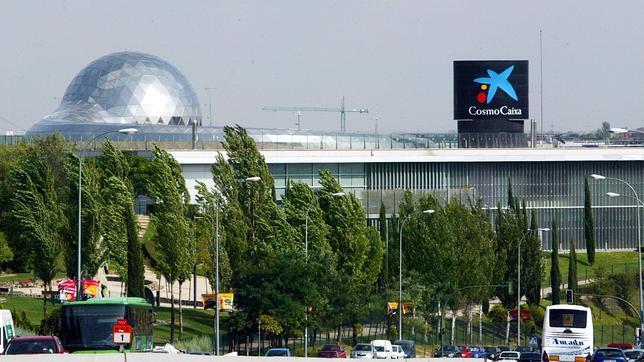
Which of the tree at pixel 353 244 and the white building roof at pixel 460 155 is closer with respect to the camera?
the tree at pixel 353 244

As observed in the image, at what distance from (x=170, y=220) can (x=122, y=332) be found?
132 feet

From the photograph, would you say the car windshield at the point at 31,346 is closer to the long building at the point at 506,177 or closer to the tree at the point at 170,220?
the tree at the point at 170,220

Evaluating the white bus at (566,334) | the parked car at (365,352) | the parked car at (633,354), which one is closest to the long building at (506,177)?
the parked car at (633,354)

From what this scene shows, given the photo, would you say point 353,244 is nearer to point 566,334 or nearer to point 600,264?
point 566,334

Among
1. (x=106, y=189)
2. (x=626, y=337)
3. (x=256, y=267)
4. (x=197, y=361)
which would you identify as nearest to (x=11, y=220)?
(x=106, y=189)

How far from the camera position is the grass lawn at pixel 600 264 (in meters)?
129

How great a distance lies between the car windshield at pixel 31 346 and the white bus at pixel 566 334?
2730cm

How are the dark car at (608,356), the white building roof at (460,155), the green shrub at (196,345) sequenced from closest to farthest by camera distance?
1. the dark car at (608,356)
2. the green shrub at (196,345)
3. the white building roof at (460,155)

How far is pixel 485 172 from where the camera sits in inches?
5748

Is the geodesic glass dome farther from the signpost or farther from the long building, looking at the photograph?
the signpost

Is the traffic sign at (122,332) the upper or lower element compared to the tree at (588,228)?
lower

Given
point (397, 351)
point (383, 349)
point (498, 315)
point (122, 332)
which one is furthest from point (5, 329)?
point (498, 315)

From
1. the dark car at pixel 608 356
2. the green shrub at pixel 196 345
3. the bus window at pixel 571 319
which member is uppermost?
the bus window at pixel 571 319

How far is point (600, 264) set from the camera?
442 ft
